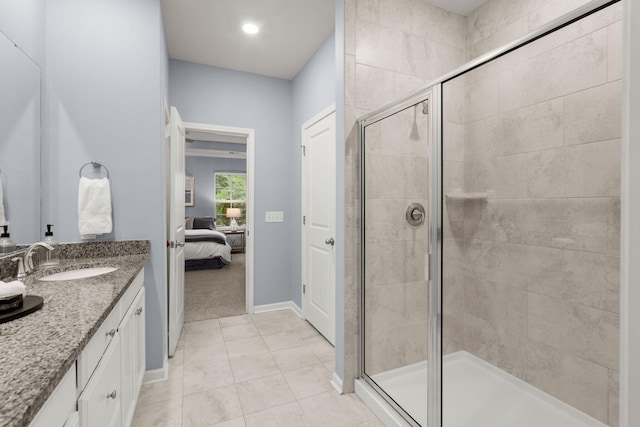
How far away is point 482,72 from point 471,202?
0.74 meters

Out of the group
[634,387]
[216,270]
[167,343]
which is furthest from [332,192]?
Answer: [216,270]

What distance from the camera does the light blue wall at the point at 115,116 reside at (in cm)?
196

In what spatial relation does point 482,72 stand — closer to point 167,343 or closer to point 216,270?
point 167,343

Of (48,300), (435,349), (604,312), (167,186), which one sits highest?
(167,186)

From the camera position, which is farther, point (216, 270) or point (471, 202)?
point (216, 270)

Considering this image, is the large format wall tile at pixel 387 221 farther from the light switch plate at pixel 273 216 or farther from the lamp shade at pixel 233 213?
the lamp shade at pixel 233 213

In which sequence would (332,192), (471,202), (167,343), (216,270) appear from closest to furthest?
(471,202) → (167,343) → (332,192) → (216,270)

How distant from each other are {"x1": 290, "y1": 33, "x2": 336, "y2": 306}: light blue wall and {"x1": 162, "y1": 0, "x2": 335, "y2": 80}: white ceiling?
5.1 inches

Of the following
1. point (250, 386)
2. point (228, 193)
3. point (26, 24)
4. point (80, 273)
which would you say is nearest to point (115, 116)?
point (26, 24)

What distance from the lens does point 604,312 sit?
1564 millimetres

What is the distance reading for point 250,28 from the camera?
270 cm

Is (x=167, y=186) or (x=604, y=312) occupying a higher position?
(x=167, y=186)

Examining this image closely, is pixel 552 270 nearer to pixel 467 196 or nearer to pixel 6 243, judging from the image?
pixel 467 196

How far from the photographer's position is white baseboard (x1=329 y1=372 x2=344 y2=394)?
81.0 inches
